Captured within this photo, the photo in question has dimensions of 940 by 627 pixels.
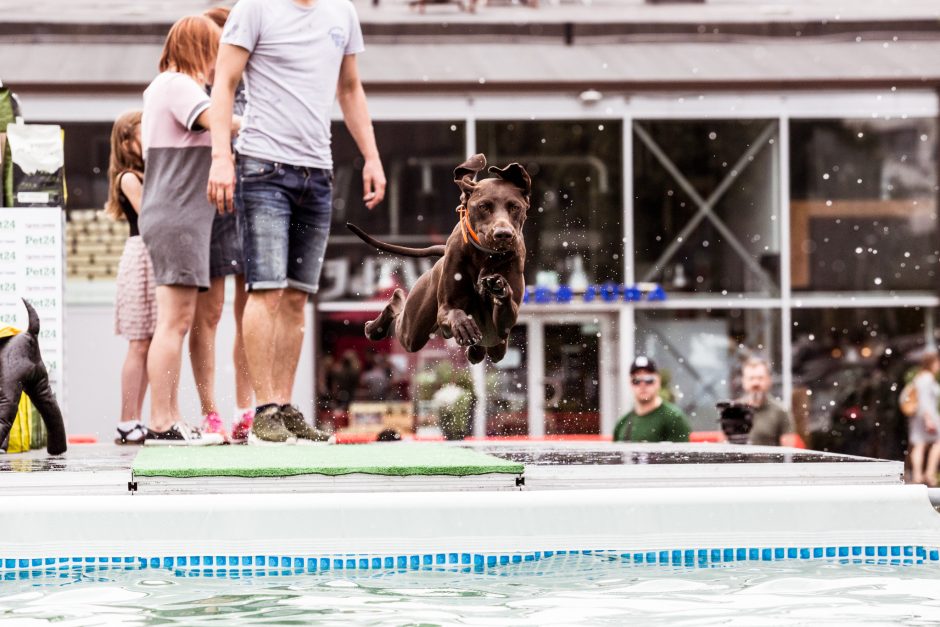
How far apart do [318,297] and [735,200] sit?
481 centimetres

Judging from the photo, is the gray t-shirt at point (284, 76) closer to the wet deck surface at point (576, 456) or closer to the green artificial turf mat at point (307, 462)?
the green artificial turf mat at point (307, 462)

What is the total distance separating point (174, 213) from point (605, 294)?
8754mm

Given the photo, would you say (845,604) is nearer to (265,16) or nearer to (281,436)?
(281,436)

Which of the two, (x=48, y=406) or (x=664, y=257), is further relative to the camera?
(x=664, y=257)

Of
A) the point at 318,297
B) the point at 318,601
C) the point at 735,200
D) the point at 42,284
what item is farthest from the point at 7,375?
the point at 735,200

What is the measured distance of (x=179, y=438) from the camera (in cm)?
652

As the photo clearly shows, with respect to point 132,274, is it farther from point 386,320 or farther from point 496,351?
point 496,351

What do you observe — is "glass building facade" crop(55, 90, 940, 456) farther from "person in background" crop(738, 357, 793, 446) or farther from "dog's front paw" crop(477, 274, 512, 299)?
"dog's front paw" crop(477, 274, 512, 299)

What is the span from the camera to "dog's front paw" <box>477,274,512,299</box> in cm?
442

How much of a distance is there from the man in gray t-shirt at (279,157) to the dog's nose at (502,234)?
1685mm

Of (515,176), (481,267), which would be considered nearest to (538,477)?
(481,267)

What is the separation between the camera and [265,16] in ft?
19.3

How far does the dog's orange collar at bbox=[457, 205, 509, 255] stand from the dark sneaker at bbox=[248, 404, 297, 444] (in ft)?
5.77

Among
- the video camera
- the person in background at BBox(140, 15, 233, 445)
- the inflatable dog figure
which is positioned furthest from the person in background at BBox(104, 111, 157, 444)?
the video camera
